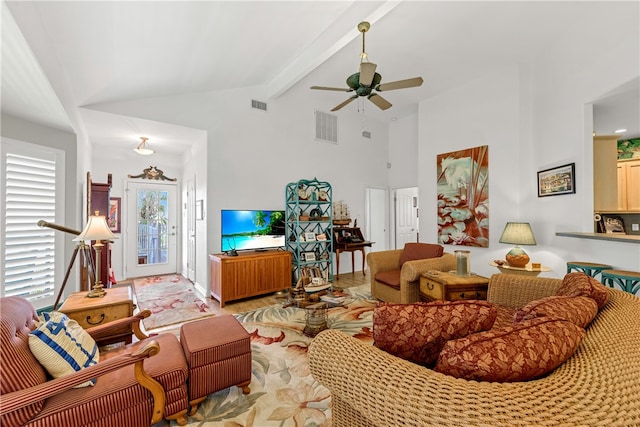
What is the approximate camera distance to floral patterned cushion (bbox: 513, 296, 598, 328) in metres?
1.08

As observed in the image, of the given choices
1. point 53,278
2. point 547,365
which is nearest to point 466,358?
point 547,365

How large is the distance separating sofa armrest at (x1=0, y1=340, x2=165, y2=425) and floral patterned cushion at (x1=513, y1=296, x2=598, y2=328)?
1.84m

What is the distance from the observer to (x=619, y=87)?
109 inches

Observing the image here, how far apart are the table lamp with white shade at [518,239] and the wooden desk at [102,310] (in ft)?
14.2

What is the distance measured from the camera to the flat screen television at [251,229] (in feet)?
13.9

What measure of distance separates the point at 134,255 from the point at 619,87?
7.81m

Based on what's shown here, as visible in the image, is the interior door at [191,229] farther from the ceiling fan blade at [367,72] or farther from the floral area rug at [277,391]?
the ceiling fan blade at [367,72]

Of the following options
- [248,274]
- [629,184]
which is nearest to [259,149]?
[248,274]

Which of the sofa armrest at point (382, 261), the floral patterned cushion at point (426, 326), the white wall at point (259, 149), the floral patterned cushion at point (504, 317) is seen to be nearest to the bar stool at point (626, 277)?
the floral patterned cushion at point (504, 317)

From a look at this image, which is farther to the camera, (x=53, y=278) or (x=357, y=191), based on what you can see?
(x=357, y=191)

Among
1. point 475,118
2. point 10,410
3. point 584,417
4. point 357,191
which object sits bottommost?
point 10,410

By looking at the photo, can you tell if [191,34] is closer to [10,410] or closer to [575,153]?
[10,410]

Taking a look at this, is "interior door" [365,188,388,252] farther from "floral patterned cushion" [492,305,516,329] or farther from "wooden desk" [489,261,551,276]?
"floral patterned cushion" [492,305,516,329]

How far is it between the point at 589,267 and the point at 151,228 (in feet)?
23.4
